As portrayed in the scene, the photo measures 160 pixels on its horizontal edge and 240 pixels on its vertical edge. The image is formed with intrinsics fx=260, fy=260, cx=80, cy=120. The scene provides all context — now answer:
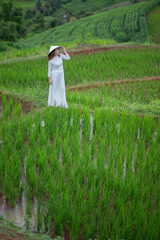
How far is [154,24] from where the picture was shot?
26406 millimetres

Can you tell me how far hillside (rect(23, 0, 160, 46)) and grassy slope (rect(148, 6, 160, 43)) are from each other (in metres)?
0.60

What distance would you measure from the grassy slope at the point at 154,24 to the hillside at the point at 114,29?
60 centimetres

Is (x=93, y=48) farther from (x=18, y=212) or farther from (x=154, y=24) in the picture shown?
(x=154, y=24)

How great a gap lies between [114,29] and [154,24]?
474 centimetres

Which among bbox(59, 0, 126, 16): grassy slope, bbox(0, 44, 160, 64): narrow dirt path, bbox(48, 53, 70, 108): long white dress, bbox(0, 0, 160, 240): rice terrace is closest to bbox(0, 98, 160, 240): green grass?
bbox(0, 0, 160, 240): rice terrace

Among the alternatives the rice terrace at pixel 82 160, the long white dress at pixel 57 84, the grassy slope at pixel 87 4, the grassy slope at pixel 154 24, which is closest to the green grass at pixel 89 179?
the rice terrace at pixel 82 160

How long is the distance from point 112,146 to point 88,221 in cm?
159

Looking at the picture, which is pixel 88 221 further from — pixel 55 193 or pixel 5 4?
pixel 5 4

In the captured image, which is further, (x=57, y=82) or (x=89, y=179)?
(x=57, y=82)

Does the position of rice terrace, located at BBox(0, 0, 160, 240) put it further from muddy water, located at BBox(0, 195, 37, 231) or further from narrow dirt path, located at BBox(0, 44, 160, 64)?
narrow dirt path, located at BBox(0, 44, 160, 64)

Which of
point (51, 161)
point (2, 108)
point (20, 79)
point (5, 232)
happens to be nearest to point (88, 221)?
point (5, 232)

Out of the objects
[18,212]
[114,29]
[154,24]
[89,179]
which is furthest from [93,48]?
[154,24]

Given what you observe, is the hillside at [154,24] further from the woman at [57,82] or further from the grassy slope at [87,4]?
the grassy slope at [87,4]

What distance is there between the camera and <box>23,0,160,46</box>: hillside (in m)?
22.8
